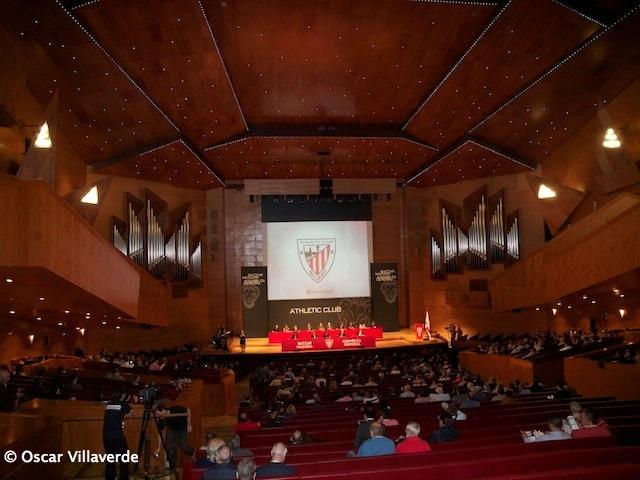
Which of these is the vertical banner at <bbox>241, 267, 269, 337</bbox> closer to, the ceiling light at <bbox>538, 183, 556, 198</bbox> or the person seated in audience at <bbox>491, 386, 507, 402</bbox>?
the ceiling light at <bbox>538, 183, 556, 198</bbox>

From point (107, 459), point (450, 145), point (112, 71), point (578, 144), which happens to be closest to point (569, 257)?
point (578, 144)

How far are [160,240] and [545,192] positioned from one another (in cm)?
1156

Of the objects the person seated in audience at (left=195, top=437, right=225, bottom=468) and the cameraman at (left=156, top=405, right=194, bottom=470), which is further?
the cameraman at (left=156, top=405, right=194, bottom=470)

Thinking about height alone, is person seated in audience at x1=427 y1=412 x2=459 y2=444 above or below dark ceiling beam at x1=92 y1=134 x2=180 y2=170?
below

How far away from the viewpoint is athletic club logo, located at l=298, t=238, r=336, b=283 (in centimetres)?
2298

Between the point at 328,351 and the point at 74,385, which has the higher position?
the point at 328,351

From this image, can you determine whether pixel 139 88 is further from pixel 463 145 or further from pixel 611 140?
pixel 611 140

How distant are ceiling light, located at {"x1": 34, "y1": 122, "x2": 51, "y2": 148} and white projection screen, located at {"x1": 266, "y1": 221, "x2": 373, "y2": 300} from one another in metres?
10.7

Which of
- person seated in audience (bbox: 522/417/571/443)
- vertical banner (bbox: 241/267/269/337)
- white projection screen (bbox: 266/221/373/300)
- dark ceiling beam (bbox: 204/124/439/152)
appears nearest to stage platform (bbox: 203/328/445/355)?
vertical banner (bbox: 241/267/269/337)

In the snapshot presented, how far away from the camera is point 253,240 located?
76.1ft

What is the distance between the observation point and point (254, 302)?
2173cm

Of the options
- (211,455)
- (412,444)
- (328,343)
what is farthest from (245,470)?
(328,343)

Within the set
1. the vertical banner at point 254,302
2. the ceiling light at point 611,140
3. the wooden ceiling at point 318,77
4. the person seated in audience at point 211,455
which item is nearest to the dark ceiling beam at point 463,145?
the wooden ceiling at point 318,77

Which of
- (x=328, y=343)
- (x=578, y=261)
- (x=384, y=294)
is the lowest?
(x=328, y=343)
